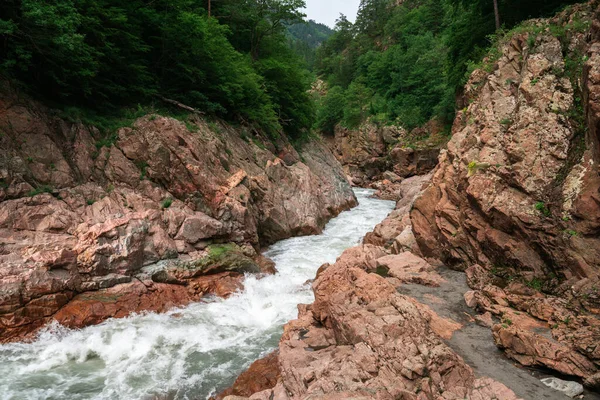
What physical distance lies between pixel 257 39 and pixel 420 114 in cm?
2225

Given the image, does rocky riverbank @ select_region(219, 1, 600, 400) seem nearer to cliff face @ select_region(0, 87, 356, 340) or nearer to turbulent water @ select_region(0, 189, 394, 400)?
turbulent water @ select_region(0, 189, 394, 400)

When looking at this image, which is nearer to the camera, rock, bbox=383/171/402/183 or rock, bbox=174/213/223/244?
rock, bbox=174/213/223/244

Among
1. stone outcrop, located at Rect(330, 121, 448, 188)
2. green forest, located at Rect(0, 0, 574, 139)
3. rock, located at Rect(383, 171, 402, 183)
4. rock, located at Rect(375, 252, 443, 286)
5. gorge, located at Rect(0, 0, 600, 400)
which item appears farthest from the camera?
rock, located at Rect(383, 171, 402, 183)

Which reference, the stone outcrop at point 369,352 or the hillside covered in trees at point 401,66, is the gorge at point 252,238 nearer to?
the stone outcrop at point 369,352

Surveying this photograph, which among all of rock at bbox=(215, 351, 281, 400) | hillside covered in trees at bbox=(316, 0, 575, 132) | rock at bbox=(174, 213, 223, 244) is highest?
hillside covered in trees at bbox=(316, 0, 575, 132)

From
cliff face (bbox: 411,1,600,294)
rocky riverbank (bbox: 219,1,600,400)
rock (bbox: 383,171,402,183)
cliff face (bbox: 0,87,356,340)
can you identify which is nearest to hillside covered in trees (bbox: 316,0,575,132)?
rock (bbox: 383,171,402,183)

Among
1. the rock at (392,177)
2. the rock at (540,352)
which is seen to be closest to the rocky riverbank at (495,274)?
the rock at (540,352)

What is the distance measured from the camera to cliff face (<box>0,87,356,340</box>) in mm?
9336

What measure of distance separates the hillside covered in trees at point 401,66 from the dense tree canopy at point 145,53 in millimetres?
11958

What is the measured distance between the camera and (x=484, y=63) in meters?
11.5

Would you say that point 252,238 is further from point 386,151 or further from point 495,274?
point 386,151

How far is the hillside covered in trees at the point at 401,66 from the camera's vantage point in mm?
29983

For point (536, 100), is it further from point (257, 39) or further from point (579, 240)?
point (257, 39)

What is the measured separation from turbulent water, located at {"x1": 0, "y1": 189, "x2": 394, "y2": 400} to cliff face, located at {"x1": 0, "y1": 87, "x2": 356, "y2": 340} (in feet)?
2.08
